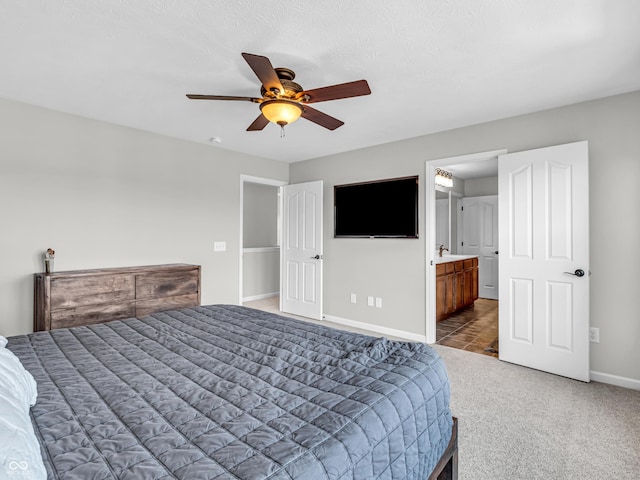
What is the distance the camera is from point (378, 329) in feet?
14.5

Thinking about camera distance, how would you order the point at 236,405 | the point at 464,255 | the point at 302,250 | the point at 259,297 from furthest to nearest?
the point at 259,297, the point at 464,255, the point at 302,250, the point at 236,405

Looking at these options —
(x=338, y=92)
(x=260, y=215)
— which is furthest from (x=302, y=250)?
(x=338, y=92)

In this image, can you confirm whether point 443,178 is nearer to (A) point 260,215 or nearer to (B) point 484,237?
(B) point 484,237

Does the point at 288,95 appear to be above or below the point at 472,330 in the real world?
above

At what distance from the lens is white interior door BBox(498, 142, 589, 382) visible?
9.68 ft

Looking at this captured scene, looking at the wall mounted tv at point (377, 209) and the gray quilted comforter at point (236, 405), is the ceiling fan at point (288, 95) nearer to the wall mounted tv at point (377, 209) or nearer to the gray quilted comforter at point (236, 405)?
the gray quilted comforter at point (236, 405)

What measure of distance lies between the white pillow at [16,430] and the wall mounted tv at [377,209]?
3705mm

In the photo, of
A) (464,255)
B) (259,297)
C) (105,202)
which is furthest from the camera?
(259,297)

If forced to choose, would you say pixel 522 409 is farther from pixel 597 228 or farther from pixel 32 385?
pixel 32 385

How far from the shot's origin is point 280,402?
1.19m

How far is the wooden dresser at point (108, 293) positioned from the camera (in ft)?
9.62

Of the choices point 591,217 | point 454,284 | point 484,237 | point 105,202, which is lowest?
point 454,284

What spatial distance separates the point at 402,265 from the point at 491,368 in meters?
1.48

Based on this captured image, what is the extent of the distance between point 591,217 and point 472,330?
2097 mm
